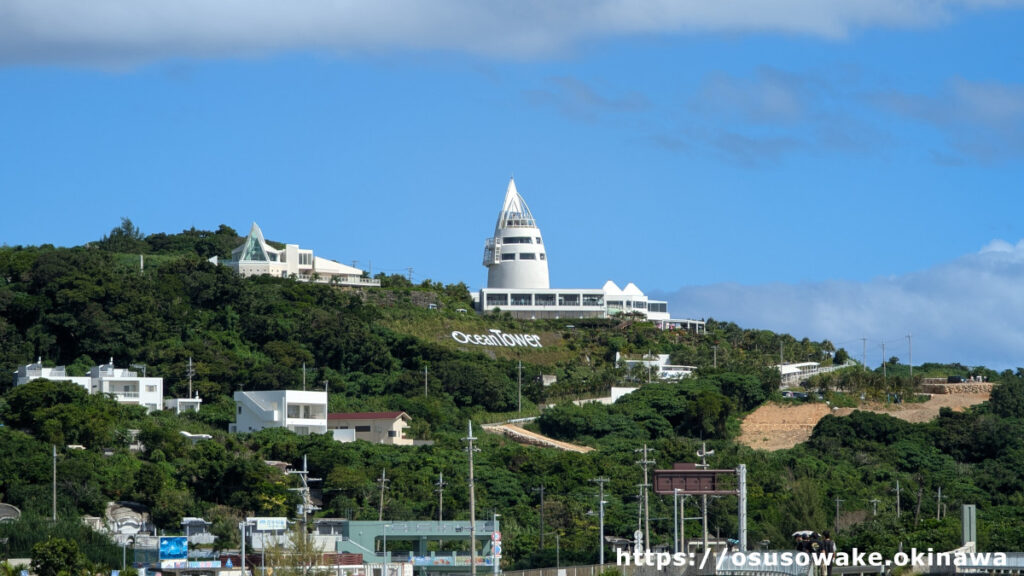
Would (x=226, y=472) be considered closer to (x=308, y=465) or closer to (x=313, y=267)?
(x=308, y=465)

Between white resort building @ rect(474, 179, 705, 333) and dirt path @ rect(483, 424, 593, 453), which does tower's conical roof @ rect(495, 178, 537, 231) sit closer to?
white resort building @ rect(474, 179, 705, 333)

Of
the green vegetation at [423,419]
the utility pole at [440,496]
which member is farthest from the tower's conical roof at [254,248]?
A: the utility pole at [440,496]

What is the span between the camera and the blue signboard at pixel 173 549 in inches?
1820

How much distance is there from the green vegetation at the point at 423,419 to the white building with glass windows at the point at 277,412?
132 centimetres

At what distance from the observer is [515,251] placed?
371 feet

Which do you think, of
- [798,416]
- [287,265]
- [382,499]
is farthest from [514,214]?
[382,499]

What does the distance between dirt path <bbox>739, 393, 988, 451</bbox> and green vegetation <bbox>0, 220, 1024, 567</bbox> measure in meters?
1.39

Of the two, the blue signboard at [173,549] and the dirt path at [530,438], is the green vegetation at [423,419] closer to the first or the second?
the dirt path at [530,438]

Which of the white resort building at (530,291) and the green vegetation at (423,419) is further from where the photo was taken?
the white resort building at (530,291)

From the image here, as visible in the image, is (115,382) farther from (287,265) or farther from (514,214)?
(514,214)

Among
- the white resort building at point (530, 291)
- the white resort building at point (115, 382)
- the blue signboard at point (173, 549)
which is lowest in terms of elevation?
the blue signboard at point (173, 549)

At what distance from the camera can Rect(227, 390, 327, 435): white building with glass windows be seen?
3036 inches

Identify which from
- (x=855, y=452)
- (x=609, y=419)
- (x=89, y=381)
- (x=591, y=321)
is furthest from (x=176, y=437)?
(x=591, y=321)

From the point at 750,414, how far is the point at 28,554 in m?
47.1
